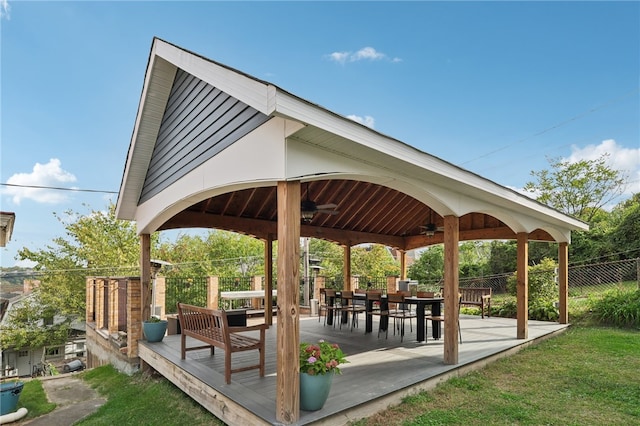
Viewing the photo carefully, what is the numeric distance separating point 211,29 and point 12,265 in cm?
1751

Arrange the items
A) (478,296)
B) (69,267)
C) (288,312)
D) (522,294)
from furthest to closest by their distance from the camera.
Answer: (69,267), (478,296), (522,294), (288,312)

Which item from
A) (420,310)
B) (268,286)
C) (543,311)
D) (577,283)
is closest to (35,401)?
(268,286)

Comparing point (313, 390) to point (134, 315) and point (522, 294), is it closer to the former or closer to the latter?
point (134, 315)

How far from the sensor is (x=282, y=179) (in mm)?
3502

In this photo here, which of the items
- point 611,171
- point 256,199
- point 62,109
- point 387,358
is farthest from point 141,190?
point 611,171

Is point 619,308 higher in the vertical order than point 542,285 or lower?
lower

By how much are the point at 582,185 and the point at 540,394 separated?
2031 centimetres

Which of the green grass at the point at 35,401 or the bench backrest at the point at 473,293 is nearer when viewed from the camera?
the green grass at the point at 35,401

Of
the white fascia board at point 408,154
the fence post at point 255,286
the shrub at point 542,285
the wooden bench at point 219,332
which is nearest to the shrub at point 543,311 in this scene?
the shrub at point 542,285

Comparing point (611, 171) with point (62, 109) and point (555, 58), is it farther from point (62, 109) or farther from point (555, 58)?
point (62, 109)

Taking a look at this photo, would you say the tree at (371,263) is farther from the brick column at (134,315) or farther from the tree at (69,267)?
the brick column at (134,315)

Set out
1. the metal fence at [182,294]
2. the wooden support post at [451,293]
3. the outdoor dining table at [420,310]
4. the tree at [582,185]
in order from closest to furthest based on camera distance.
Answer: the wooden support post at [451,293]
the outdoor dining table at [420,310]
the metal fence at [182,294]
the tree at [582,185]

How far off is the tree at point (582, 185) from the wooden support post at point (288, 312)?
71.2ft

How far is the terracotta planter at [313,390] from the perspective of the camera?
356 centimetres
